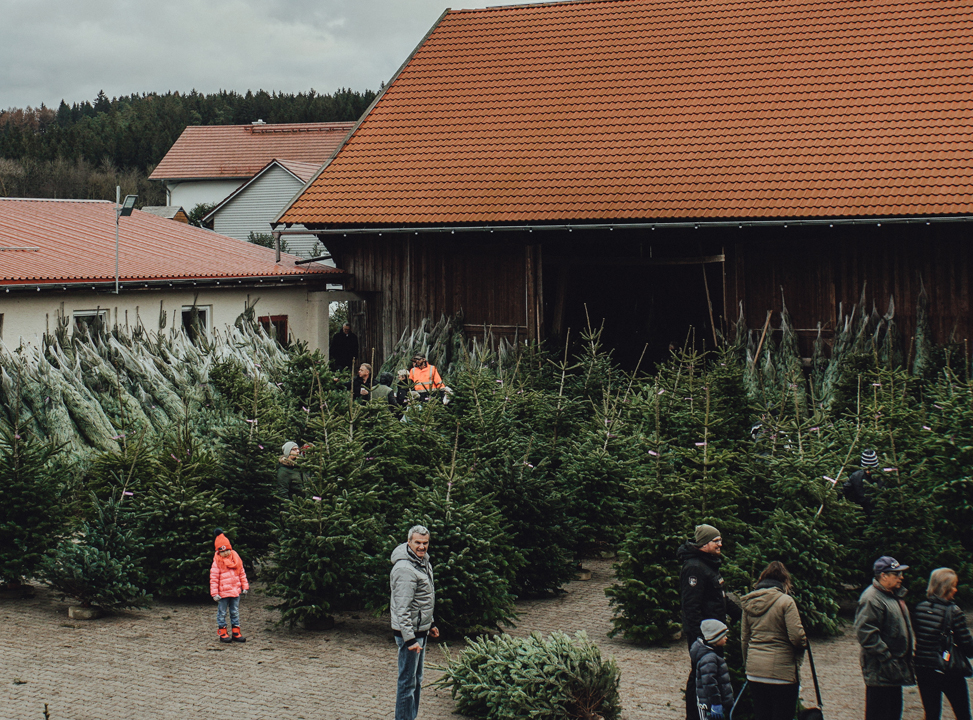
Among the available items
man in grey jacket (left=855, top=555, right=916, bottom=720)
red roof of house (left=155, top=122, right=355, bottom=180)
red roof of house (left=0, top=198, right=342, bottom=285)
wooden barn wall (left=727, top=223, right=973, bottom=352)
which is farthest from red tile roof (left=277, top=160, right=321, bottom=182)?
man in grey jacket (left=855, top=555, right=916, bottom=720)

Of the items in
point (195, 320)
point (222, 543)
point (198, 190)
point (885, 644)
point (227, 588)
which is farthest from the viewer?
point (198, 190)

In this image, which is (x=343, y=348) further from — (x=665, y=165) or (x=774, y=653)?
(x=774, y=653)

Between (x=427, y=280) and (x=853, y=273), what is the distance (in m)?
8.16

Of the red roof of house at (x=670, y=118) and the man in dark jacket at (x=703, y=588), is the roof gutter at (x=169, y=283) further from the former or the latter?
the man in dark jacket at (x=703, y=588)

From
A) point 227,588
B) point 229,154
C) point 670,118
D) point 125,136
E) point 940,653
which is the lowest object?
point 940,653

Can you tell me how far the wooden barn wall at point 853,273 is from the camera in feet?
61.1

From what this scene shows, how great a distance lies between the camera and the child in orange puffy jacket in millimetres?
10094

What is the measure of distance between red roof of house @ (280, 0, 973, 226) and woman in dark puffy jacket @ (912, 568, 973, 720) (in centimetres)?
1149

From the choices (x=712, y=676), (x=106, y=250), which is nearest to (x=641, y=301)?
(x=106, y=250)

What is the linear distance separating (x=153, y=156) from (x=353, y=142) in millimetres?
91316

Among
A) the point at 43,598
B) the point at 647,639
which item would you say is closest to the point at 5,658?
the point at 43,598

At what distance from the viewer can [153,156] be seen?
10750cm

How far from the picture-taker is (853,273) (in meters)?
19.2

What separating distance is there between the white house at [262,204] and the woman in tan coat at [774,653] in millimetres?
47247
